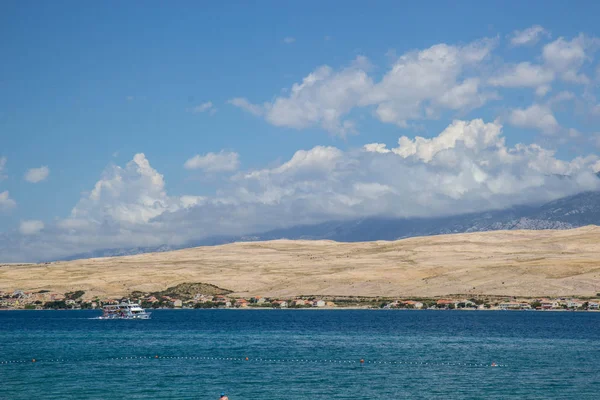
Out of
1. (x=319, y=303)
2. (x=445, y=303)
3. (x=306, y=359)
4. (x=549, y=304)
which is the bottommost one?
(x=306, y=359)

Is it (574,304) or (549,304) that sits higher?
(549,304)

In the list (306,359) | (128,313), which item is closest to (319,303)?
(128,313)

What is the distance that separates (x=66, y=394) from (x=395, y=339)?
5116 centimetres

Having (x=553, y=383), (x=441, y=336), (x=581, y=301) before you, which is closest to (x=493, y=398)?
(x=553, y=383)

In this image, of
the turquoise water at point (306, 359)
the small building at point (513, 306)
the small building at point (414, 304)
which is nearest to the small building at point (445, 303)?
the small building at point (414, 304)

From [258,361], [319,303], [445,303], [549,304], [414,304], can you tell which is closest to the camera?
[258,361]

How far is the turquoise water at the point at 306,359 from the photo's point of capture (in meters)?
68.8

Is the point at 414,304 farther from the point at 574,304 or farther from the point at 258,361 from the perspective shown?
the point at 258,361

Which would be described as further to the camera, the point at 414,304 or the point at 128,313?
the point at 414,304

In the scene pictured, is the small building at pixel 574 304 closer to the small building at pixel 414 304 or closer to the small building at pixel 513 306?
the small building at pixel 513 306

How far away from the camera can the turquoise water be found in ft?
226

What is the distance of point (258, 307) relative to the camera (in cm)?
19562

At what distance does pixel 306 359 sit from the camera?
88.1 m

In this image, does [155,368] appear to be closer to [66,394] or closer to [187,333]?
[66,394]
